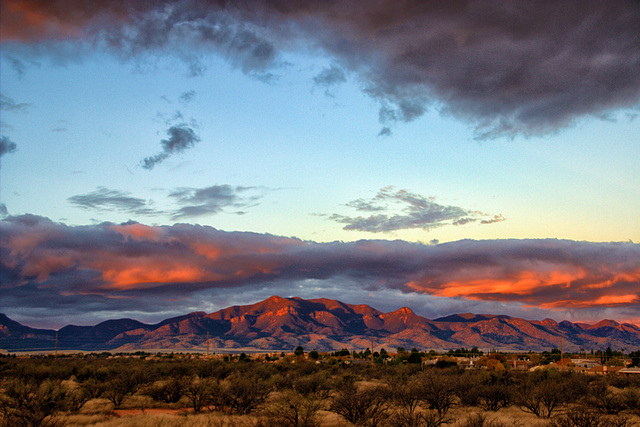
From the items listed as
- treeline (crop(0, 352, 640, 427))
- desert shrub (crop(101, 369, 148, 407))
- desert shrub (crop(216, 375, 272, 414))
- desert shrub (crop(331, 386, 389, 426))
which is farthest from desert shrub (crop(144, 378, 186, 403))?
desert shrub (crop(331, 386, 389, 426))

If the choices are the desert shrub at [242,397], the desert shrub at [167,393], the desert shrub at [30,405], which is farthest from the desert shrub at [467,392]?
the desert shrub at [30,405]

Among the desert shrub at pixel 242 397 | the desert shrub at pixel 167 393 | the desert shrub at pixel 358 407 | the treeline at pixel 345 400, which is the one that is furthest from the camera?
the desert shrub at pixel 167 393

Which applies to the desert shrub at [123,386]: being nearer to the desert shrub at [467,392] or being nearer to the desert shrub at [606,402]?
the desert shrub at [467,392]

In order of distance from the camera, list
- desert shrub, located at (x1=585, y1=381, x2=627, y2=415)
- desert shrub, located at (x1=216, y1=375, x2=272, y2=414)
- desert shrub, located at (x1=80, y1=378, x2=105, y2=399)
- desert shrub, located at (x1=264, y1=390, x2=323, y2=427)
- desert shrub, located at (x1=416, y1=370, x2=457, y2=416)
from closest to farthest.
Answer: desert shrub, located at (x1=264, y1=390, x2=323, y2=427)
desert shrub, located at (x1=216, y1=375, x2=272, y2=414)
desert shrub, located at (x1=416, y1=370, x2=457, y2=416)
desert shrub, located at (x1=585, y1=381, x2=627, y2=415)
desert shrub, located at (x1=80, y1=378, x2=105, y2=399)

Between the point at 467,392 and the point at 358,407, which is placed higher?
the point at 358,407

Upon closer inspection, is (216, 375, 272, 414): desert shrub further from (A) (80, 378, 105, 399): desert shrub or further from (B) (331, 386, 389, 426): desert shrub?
(A) (80, 378, 105, 399): desert shrub

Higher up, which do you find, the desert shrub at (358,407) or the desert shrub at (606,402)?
the desert shrub at (358,407)

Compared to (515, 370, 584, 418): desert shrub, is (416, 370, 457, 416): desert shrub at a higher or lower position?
higher

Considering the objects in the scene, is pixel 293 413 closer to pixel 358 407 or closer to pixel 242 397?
pixel 358 407

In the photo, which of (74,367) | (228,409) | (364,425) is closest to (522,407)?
(364,425)

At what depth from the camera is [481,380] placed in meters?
46.0

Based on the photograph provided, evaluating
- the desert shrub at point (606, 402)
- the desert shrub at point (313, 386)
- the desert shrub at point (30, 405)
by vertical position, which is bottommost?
the desert shrub at point (606, 402)

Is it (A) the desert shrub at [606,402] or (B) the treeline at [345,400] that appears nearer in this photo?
(B) the treeline at [345,400]

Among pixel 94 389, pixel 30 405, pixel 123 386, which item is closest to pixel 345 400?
pixel 30 405
